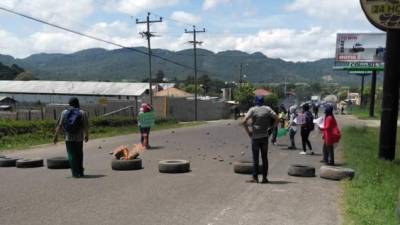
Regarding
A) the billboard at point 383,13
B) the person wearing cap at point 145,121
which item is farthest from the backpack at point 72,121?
the billboard at point 383,13

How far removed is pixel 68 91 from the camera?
109 metres

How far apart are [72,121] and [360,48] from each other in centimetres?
4645

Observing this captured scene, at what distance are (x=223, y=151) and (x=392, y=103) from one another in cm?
628

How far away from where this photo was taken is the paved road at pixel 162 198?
845 cm

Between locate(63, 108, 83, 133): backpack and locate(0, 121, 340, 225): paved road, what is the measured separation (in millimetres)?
1108

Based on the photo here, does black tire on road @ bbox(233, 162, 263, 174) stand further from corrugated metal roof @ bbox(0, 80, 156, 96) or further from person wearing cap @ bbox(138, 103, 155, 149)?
corrugated metal roof @ bbox(0, 80, 156, 96)

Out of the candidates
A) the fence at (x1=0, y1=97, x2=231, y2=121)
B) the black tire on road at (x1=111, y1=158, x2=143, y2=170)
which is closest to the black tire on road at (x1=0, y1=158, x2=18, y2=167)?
the black tire on road at (x1=111, y1=158, x2=143, y2=170)

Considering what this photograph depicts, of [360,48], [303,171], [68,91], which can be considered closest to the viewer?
[303,171]

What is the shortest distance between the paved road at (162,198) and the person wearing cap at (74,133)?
1.27 ft

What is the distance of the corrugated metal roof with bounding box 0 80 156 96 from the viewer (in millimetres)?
101456

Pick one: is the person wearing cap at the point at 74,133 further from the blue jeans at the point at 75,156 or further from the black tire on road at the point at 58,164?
the black tire on road at the point at 58,164

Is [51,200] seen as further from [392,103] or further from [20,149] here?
[20,149]

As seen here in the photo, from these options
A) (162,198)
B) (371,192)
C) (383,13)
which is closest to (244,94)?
(383,13)

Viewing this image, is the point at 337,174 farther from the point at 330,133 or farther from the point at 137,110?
the point at 137,110
